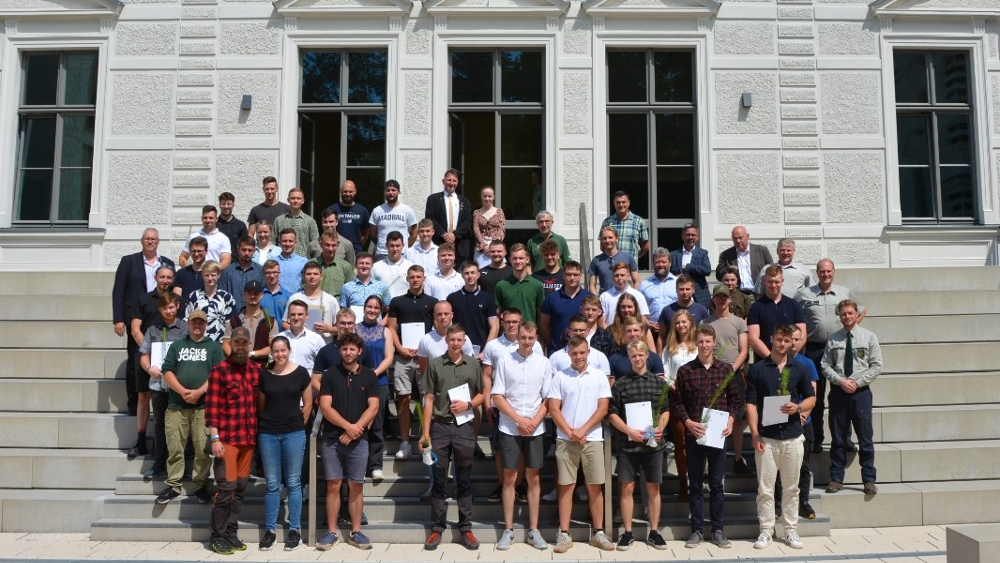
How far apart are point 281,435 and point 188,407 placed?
0.98 metres

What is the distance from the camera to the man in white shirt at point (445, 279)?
8469mm

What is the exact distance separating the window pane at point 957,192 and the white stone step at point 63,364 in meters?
10.9

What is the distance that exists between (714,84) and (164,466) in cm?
853

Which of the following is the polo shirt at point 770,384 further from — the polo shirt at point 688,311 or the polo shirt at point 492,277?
the polo shirt at point 492,277

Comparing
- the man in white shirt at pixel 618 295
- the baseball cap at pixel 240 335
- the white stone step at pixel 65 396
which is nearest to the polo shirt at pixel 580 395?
the man in white shirt at pixel 618 295

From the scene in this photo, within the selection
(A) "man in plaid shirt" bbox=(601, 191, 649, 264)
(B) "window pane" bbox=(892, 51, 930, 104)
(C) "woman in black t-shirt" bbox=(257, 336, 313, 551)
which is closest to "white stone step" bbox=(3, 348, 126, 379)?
(C) "woman in black t-shirt" bbox=(257, 336, 313, 551)

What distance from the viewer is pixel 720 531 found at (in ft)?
22.5

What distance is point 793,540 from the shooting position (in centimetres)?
679

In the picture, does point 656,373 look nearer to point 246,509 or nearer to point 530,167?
point 246,509

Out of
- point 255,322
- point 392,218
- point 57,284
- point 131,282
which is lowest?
point 255,322

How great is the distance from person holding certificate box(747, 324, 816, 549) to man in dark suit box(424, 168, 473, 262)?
3.91 meters

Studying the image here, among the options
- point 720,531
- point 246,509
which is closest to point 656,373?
point 720,531

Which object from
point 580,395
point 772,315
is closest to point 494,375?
point 580,395

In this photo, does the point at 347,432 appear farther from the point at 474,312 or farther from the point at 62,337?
the point at 62,337
